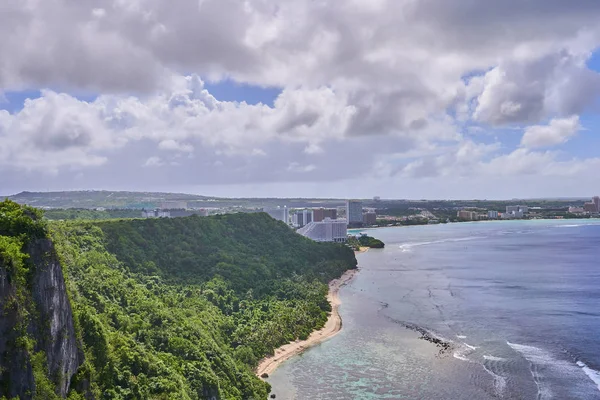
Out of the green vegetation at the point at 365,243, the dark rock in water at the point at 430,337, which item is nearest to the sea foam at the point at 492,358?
the dark rock in water at the point at 430,337

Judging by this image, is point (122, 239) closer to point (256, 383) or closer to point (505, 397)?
point (256, 383)

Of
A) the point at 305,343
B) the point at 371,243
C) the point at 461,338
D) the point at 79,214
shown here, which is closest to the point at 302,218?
the point at 371,243

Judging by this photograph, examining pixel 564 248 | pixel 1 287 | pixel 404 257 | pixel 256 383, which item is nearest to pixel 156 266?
pixel 256 383

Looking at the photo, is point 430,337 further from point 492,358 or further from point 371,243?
point 371,243

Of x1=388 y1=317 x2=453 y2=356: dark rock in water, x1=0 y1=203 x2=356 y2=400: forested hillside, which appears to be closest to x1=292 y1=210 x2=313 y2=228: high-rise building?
x1=0 y1=203 x2=356 y2=400: forested hillside

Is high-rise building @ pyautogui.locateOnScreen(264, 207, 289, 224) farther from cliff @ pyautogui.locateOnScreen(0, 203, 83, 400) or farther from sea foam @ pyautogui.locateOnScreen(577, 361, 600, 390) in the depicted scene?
cliff @ pyautogui.locateOnScreen(0, 203, 83, 400)
